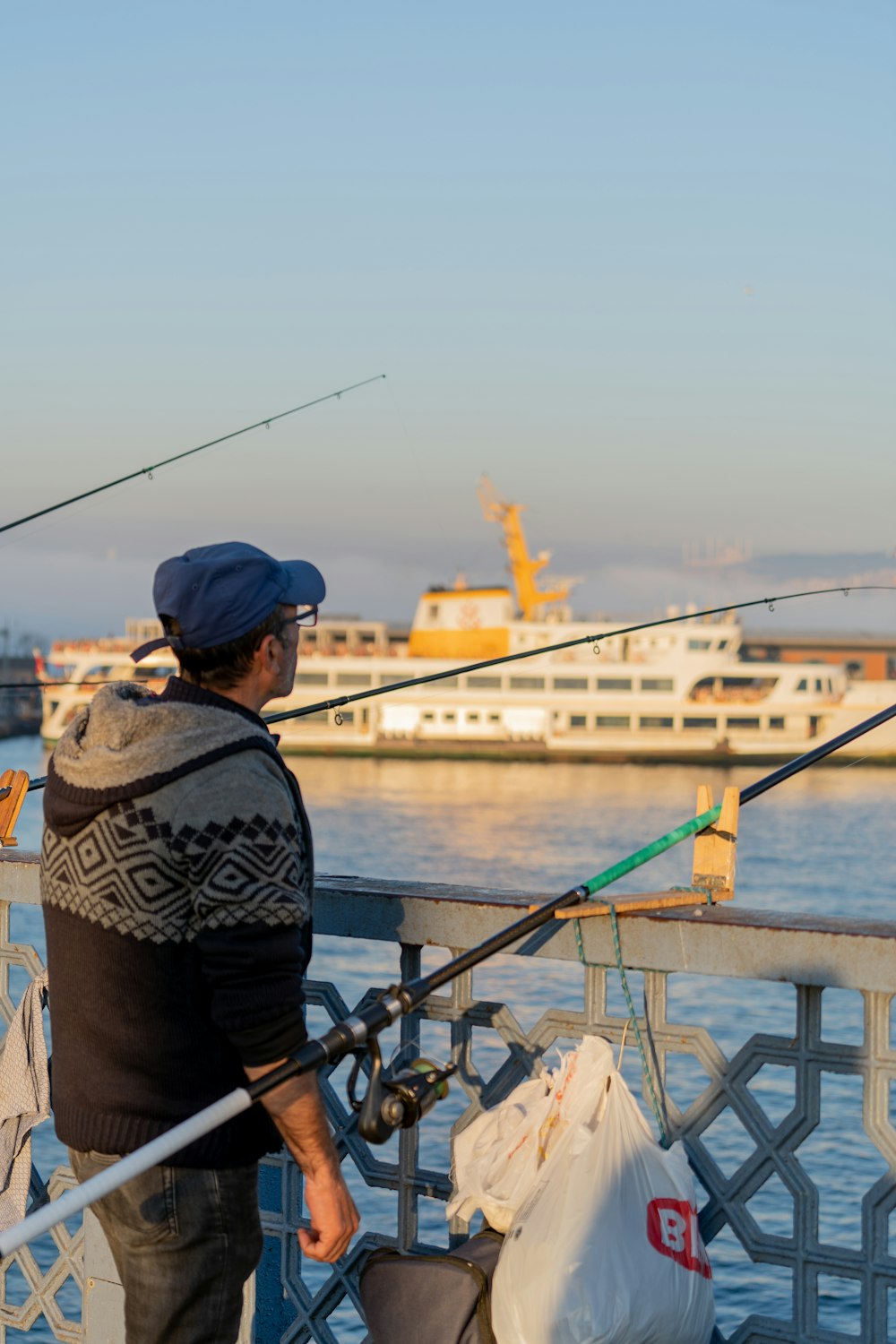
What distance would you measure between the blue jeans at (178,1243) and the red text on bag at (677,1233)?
0.60m

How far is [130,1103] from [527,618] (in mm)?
69033

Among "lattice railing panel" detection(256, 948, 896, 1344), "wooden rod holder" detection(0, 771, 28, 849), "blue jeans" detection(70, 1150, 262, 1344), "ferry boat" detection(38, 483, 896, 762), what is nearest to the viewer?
"blue jeans" detection(70, 1150, 262, 1344)

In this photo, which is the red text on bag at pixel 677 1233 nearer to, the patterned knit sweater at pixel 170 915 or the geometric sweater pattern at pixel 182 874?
the patterned knit sweater at pixel 170 915

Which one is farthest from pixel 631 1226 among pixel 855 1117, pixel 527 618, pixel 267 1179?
pixel 527 618

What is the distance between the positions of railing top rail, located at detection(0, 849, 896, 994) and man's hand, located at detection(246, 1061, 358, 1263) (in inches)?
24.8

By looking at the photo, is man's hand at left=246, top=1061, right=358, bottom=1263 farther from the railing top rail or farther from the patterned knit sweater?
the railing top rail

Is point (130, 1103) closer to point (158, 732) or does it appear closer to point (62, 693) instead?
point (158, 732)

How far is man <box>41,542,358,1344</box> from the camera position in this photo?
1.95 metres

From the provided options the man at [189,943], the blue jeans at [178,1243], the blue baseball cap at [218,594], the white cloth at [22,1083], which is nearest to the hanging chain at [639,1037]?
the man at [189,943]

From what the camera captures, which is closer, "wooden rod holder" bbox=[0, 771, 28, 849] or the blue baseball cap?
the blue baseball cap

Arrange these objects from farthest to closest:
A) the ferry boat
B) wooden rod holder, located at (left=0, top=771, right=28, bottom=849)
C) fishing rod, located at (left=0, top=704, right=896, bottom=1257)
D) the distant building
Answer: the distant building
the ferry boat
wooden rod holder, located at (left=0, top=771, right=28, bottom=849)
fishing rod, located at (left=0, top=704, right=896, bottom=1257)

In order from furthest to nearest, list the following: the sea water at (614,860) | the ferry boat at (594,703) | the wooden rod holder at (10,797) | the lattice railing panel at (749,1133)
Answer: the ferry boat at (594,703), the sea water at (614,860), the wooden rod holder at (10,797), the lattice railing panel at (749,1133)

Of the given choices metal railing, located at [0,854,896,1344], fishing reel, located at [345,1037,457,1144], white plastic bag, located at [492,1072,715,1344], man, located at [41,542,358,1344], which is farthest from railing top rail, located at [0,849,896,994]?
man, located at [41,542,358,1344]

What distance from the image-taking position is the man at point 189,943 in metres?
1.95
